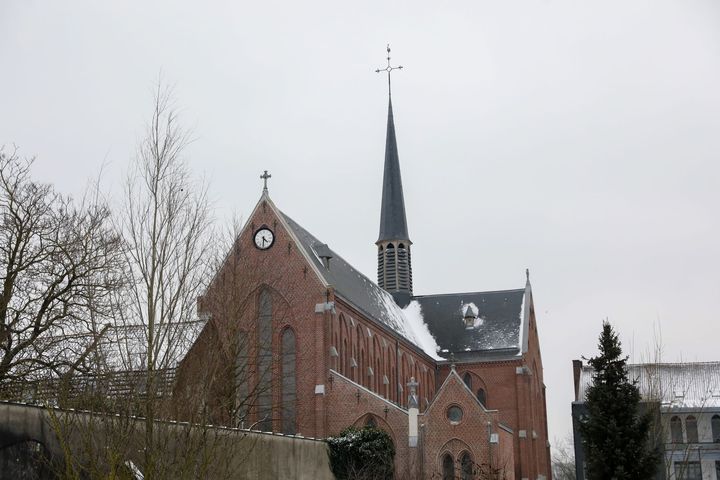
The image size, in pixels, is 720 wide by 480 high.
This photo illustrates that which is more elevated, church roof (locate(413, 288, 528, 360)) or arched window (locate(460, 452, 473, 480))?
church roof (locate(413, 288, 528, 360))

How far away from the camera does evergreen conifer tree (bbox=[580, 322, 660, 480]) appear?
3106cm

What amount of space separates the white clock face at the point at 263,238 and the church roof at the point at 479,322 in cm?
2054

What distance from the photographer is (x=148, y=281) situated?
16578 mm

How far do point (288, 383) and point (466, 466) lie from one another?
9.77 m

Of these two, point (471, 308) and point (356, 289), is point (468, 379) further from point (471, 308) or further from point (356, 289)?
point (356, 289)

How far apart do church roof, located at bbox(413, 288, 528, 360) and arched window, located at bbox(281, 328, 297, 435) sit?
1947cm

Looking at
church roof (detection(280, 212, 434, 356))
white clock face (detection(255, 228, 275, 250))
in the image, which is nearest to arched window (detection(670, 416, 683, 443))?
church roof (detection(280, 212, 434, 356))

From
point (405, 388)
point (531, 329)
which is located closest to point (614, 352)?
point (405, 388)

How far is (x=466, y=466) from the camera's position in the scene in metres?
44.5

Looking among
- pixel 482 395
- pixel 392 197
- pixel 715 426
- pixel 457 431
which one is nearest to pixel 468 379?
pixel 482 395

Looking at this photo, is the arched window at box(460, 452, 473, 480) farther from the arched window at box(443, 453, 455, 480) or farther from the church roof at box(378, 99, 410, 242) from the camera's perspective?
the church roof at box(378, 99, 410, 242)

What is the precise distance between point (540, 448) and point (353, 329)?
24105 mm

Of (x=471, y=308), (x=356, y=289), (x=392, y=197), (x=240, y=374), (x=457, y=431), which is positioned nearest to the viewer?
(x=240, y=374)

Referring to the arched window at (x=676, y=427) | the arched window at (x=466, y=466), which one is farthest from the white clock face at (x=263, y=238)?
the arched window at (x=676, y=427)
